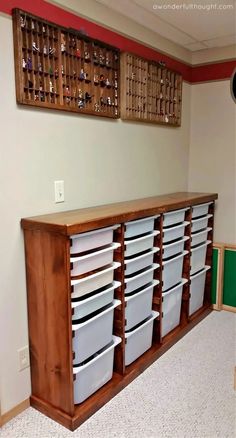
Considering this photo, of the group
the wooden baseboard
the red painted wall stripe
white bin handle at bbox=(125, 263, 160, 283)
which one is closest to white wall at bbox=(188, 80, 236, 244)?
the red painted wall stripe

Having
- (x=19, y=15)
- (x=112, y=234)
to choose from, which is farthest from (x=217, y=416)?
(x=19, y=15)

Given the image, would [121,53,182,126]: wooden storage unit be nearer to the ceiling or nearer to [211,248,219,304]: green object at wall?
the ceiling

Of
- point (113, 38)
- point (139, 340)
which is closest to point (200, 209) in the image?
Answer: point (139, 340)

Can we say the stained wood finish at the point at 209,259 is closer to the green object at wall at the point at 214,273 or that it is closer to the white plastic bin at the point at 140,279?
the green object at wall at the point at 214,273

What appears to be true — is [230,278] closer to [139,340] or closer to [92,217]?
[139,340]

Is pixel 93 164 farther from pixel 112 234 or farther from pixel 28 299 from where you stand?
pixel 28 299

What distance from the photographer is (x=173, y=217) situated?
2.49 m

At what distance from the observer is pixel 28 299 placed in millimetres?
1906

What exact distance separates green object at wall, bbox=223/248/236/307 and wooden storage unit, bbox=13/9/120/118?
1.62 m

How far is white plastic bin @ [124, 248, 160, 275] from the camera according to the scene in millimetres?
2096

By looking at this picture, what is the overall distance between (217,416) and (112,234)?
1.13m

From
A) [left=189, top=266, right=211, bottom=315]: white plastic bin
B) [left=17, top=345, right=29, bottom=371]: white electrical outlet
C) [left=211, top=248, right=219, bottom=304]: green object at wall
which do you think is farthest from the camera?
[left=211, top=248, right=219, bottom=304]: green object at wall

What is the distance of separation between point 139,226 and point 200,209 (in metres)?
0.90

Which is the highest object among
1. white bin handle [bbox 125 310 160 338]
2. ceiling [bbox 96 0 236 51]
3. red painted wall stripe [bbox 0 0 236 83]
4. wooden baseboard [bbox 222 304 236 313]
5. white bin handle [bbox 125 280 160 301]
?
ceiling [bbox 96 0 236 51]
